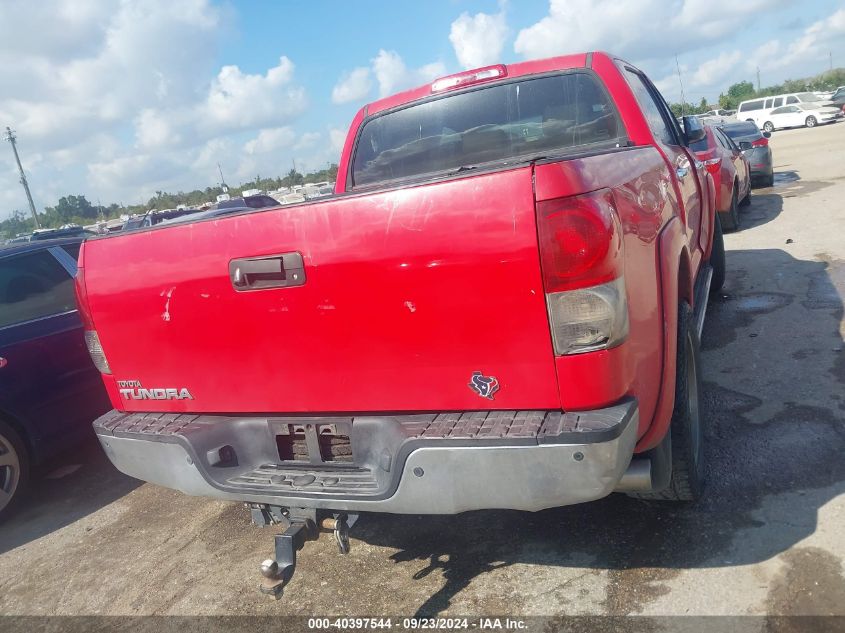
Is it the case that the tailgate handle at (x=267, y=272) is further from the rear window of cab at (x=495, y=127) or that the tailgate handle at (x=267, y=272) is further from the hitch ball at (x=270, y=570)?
the rear window of cab at (x=495, y=127)

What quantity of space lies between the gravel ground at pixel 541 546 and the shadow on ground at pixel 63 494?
15 millimetres

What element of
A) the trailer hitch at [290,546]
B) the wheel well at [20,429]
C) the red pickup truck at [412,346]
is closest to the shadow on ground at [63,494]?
the wheel well at [20,429]

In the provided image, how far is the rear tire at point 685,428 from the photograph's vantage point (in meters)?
2.69

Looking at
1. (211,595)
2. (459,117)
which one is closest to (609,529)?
(211,595)

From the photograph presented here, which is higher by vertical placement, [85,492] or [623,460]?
[623,460]

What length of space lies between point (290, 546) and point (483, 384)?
0.94 meters

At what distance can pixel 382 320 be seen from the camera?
2.25m

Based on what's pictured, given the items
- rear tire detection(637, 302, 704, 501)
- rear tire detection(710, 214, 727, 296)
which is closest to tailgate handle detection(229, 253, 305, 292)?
rear tire detection(637, 302, 704, 501)

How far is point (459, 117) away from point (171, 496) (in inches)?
117

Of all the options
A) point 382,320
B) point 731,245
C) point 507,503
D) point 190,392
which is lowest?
point 731,245

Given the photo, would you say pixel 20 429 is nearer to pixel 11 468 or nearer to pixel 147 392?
pixel 11 468

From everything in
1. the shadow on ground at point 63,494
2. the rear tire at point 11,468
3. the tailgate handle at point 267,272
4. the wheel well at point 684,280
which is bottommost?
the shadow on ground at point 63,494

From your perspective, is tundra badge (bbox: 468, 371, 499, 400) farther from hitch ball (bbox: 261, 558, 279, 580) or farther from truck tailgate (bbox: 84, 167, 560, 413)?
hitch ball (bbox: 261, 558, 279, 580)

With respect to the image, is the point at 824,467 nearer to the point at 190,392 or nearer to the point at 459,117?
the point at 459,117
